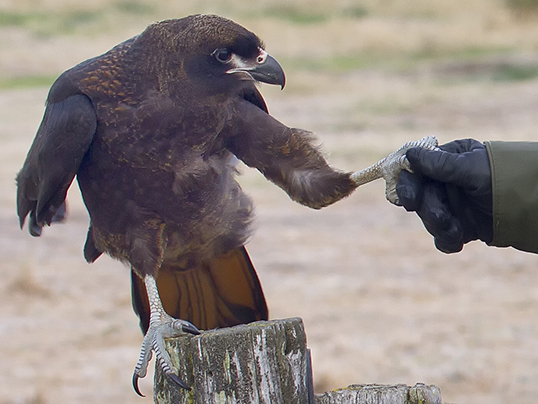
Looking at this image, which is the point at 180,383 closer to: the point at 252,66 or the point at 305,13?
the point at 252,66

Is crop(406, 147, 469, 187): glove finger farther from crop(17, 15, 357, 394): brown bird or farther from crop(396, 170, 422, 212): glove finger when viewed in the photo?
crop(17, 15, 357, 394): brown bird

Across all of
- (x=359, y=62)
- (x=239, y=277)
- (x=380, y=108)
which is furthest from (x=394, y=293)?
(x=359, y=62)

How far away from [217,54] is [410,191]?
40.0 inches

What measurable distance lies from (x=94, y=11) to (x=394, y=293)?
23413 mm

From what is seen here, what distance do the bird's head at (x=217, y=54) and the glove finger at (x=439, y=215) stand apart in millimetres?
792

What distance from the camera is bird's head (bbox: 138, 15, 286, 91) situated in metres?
3.42

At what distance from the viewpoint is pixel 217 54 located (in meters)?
3.47

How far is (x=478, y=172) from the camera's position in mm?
2867

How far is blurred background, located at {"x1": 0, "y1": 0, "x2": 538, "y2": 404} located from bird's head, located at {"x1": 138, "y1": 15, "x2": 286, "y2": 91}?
0.43 meters

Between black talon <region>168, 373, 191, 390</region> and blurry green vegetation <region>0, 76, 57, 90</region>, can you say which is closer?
black talon <region>168, 373, 191, 390</region>

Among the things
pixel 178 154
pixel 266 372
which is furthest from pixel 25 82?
pixel 266 372

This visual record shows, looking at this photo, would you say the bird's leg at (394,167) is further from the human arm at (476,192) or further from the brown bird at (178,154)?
the brown bird at (178,154)

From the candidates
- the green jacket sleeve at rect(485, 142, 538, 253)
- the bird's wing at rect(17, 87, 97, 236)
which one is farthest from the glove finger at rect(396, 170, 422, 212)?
the bird's wing at rect(17, 87, 97, 236)

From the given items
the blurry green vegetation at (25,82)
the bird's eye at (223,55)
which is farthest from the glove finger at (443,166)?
the blurry green vegetation at (25,82)
